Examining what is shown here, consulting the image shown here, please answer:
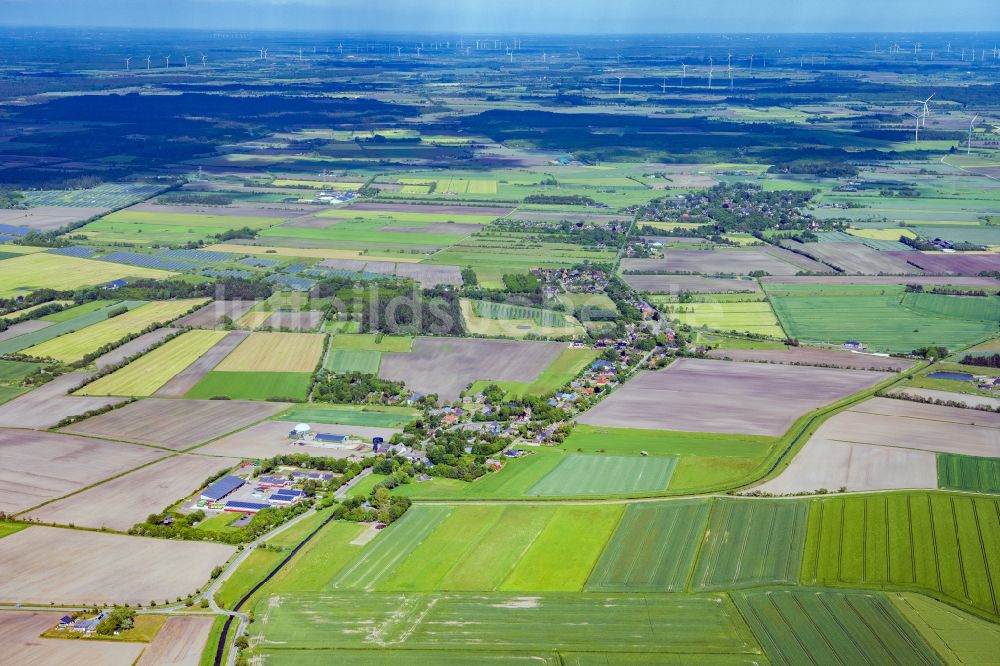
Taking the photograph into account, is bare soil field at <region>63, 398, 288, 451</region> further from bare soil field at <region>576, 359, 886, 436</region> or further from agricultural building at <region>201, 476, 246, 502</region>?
bare soil field at <region>576, 359, 886, 436</region>

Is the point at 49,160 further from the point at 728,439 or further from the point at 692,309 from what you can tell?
the point at 728,439

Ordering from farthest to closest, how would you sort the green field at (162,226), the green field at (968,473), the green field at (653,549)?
the green field at (162,226) < the green field at (968,473) < the green field at (653,549)

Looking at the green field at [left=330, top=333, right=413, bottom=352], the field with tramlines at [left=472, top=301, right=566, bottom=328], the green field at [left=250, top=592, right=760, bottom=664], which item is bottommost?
the green field at [left=250, top=592, right=760, bottom=664]

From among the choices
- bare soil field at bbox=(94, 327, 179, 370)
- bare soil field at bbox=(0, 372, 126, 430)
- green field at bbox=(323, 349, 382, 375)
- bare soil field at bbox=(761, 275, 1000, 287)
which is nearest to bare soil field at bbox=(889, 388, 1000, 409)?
bare soil field at bbox=(761, 275, 1000, 287)

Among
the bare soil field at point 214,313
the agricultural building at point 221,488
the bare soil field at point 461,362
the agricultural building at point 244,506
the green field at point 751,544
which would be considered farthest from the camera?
the bare soil field at point 214,313

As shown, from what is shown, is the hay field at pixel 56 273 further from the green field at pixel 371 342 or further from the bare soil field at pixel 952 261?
the bare soil field at pixel 952 261

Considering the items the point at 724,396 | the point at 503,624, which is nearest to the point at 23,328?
the point at 724,396

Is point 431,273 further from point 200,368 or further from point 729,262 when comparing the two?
point 200,368

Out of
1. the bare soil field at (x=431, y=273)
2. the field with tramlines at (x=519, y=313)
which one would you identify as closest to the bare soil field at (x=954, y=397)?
the field with tramlines at (x=519, y=313)
